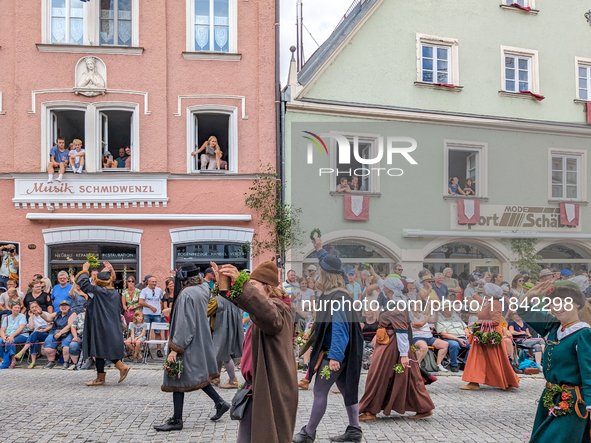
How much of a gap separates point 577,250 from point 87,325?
1437 cm

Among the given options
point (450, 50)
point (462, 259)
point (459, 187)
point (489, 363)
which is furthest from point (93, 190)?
point (450, 50)

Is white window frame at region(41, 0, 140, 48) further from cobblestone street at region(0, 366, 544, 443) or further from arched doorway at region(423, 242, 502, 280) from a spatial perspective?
arched doorway at region(423, 242, 502, 280)

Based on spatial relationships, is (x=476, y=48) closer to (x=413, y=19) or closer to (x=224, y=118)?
(x=413, y=19)

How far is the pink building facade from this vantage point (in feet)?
51.8

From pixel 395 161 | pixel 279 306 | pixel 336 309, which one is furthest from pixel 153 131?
pixel 279 306

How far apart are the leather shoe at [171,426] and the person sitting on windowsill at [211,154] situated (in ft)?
33.1

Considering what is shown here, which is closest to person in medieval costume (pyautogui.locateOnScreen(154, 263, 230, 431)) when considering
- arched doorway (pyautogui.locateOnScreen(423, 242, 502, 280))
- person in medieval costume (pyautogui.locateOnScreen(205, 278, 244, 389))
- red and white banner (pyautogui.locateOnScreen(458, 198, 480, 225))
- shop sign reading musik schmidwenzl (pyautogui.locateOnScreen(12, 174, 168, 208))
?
person in medieval costume (pyautogui.locateOnScreen(205, 278, 244, 389))

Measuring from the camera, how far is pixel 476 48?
18.6m

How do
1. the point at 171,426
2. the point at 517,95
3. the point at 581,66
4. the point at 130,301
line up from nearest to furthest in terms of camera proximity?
the point at 171,426 → the point at 130,301 → the point at 517,95 → the point at 581,66

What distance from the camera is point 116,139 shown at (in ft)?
53.8

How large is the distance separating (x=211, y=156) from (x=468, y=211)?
7133 millimetres

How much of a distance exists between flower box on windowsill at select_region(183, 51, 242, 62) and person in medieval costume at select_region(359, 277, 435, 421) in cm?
1063

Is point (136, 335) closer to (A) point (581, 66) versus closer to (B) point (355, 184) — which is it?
(B) point (355, 184)

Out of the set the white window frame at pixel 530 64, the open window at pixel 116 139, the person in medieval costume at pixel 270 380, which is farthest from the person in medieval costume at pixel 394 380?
the white window frame at pixel 530 64
